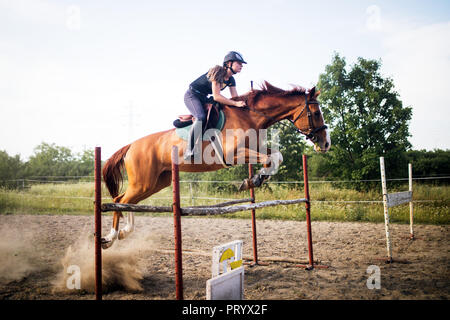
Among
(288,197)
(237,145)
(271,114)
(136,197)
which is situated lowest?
(288,197)

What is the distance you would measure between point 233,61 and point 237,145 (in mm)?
1010

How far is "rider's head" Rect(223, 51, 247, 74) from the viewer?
11.0 feet

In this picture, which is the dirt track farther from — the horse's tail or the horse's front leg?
the horse's front leg

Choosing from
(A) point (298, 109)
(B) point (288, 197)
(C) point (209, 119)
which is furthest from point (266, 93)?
(B) point (288, 197)

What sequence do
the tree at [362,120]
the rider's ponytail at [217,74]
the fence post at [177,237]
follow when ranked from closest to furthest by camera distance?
the fence post at [177,237]
the rider's ponytail at [217,74]
the tree at [362,120]

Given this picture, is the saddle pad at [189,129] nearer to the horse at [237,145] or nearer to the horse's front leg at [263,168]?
the horse at [237,145]

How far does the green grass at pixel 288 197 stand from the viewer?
7.85 meters

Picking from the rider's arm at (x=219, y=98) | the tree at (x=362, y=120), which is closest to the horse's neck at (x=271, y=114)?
the rider's arm at (x=219, y=98)

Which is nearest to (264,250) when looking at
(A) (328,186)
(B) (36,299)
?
(B) (36,299)

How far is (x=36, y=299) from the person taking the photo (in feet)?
9.29

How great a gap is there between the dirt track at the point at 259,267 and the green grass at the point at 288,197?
1248 mm

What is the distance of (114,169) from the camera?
3.97 m

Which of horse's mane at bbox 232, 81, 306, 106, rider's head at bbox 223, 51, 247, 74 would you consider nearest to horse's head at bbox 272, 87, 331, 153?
horse's mane at bbox 232, 81, 306, 106

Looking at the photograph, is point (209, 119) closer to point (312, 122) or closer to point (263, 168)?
point (263, 168)
